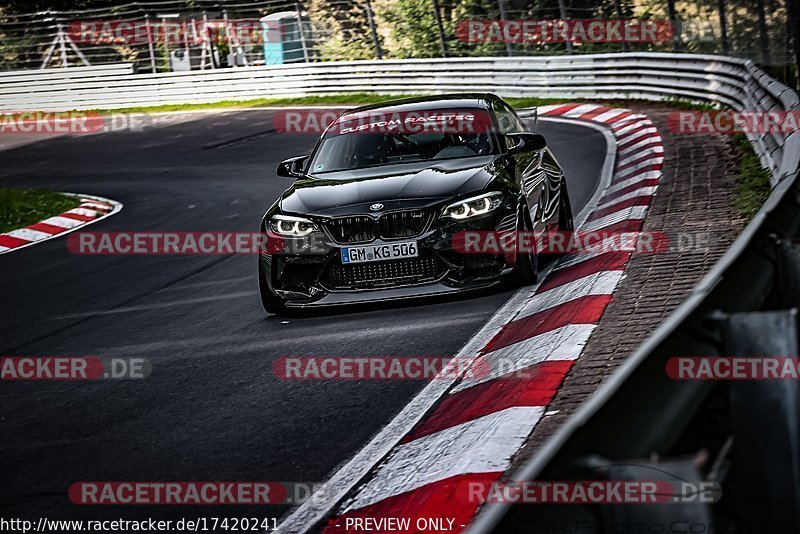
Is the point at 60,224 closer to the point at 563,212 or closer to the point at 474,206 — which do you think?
the point at 563,212

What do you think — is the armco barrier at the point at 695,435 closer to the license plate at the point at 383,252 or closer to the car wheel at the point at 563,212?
the license plate at the point at 383,252

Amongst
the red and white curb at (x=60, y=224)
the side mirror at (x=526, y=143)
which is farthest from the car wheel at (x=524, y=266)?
the red and white curb at (x=60, y=224)

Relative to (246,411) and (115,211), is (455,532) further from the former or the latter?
(115,211)

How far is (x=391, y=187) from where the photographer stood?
8000 mm

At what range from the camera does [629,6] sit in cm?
2270

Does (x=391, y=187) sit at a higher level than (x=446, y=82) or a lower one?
higher

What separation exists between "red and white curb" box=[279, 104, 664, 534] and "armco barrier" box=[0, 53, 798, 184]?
291cm

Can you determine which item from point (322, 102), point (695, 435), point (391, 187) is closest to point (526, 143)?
point (391, 187)

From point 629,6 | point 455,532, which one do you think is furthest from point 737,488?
point 629,6

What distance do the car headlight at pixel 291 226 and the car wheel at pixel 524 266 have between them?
1347 mm

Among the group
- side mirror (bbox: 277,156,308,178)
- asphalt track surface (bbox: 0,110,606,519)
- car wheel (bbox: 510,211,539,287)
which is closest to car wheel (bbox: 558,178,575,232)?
car wheel (bbox: 510,211,539,287)

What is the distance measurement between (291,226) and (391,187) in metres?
0.72

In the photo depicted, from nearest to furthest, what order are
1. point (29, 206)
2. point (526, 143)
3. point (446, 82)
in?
point (526, 143)
point (29, 206)
point (446, 82)

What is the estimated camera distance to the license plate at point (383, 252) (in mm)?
7633
